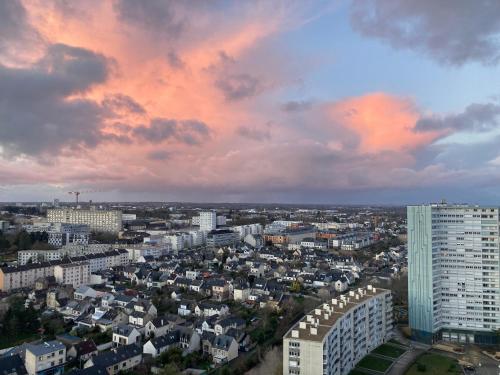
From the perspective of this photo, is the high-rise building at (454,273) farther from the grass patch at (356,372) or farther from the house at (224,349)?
the house at (224,349)

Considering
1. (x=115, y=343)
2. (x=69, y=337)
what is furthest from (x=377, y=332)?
(x=69, y=337)

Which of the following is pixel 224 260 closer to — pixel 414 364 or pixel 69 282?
pixel 69 282

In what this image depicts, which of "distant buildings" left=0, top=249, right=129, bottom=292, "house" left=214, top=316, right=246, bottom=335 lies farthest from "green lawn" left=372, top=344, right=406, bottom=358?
"distant buildings" left=0, top=249, right=129, bottom=292

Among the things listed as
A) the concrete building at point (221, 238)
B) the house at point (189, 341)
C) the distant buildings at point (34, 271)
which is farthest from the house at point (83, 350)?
the concrete building at point (221, 238)

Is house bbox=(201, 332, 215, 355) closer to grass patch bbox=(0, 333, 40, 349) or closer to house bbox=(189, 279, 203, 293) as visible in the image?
grass patch bbox=(0, 333, 40, 349)

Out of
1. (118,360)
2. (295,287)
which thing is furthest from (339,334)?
(295,287)

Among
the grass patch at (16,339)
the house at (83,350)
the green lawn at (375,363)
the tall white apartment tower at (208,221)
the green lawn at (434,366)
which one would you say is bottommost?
the green lawn at (434,366)
